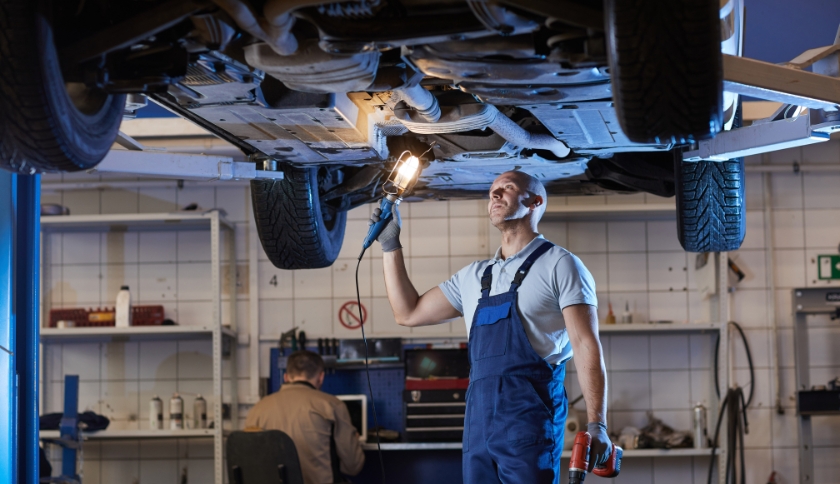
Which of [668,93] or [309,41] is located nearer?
[668,93]

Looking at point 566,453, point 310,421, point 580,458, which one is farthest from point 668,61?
point 566,453

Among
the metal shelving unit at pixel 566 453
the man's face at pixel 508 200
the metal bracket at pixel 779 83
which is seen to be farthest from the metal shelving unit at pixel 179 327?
the metal bracket at pixel 779 83

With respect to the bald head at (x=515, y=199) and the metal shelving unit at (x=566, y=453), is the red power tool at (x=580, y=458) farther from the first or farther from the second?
the metal shelving unit at (x=566, y=453)

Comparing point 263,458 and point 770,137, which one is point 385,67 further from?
point 263,458

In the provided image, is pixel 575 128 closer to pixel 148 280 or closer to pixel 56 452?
pixel 148 280

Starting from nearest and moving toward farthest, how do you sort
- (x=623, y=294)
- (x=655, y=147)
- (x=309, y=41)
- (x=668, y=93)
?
(x=668, y=93) → (x=309, y=41) → (x=655, y=147) → (x=623, y=294)

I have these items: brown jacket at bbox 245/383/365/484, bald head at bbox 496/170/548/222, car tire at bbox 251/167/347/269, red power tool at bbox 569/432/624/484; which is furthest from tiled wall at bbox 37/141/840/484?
red power tool at bbox 569/432/624/484

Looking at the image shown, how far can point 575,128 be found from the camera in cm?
273

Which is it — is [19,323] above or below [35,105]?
below

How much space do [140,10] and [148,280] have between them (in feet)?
14.2

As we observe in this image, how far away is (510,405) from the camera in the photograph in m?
2.74

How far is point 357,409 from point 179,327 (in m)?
1.20

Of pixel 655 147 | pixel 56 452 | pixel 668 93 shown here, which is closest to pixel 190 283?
pixel 56 452

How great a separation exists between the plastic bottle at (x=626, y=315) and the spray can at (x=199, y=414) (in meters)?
2.72
